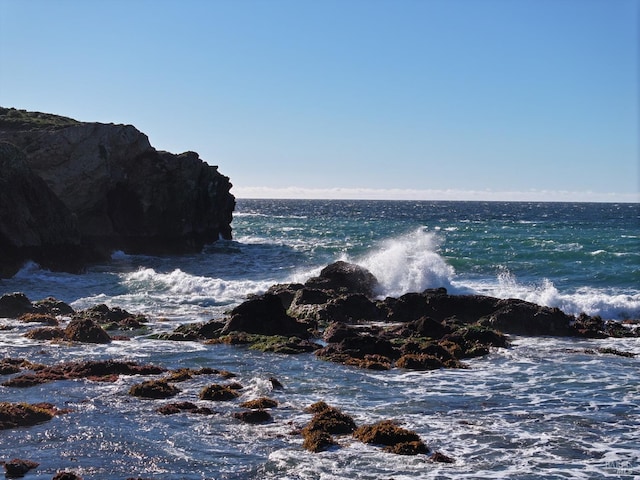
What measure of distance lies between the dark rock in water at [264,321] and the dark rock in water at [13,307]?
1203 cm

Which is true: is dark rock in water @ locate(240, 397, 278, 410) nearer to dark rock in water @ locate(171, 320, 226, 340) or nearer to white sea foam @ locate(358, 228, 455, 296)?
dark rock in water @ locate(171, 320, 226, 340)

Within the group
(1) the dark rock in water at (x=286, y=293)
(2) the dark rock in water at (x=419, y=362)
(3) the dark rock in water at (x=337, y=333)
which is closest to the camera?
(2) the dark rock in water at (x=419, y=362)

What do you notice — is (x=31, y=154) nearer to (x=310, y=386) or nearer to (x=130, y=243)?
(x=130, y=243)

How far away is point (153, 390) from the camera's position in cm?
2050

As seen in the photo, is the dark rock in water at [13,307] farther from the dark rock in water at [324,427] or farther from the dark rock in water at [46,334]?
the dark rock in water at [324,427]

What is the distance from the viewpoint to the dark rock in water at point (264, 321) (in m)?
31.0

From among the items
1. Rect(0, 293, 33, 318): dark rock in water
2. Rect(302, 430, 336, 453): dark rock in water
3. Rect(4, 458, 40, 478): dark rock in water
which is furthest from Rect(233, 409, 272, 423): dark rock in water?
Rect(0, 293, 33, 318): dark rock in water

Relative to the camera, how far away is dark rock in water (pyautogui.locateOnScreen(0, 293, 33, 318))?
35.8 metres

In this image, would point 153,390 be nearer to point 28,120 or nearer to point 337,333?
point 337,333

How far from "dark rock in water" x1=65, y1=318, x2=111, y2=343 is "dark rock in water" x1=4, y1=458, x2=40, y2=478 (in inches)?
611

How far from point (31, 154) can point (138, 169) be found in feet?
37.2

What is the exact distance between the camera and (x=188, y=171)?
241 feet

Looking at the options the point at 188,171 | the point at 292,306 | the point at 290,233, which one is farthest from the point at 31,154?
the point at 290,233

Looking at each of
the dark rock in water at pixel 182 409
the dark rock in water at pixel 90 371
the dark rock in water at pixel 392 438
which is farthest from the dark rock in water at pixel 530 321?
the dark rock in water at pixel 182 409
